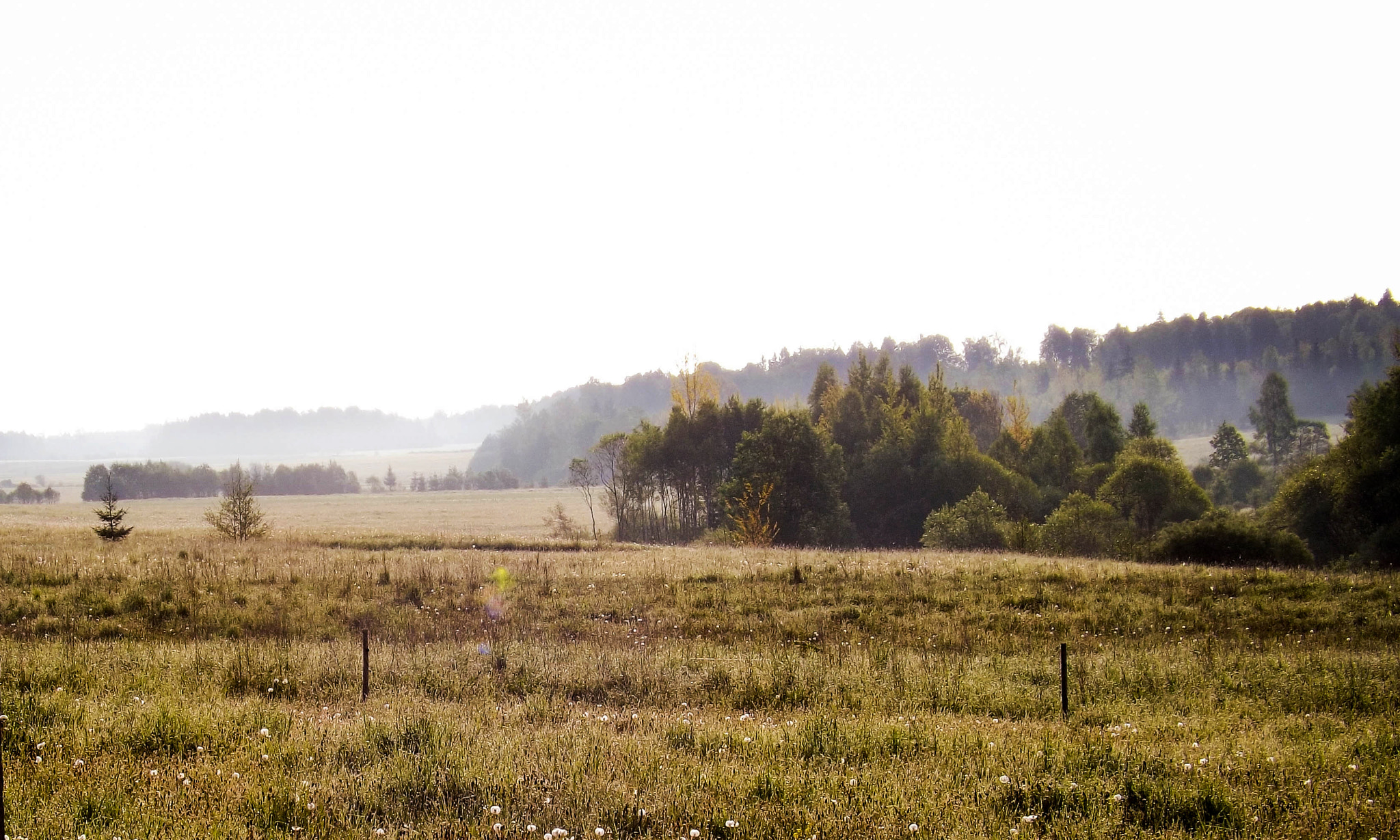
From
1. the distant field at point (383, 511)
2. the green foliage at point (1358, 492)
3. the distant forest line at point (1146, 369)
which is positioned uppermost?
the distant forest line at point (1146, 369)

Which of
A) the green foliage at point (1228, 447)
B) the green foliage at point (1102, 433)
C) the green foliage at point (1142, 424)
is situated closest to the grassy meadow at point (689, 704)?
the green foliage at point (1102, 433)

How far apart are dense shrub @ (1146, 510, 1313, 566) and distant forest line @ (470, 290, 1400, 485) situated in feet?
270

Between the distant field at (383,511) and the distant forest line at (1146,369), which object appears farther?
the distant forest line at (1146,369)

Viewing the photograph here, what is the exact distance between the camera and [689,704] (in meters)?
10.1

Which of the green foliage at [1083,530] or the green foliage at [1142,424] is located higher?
the green foliage at [1142,424]

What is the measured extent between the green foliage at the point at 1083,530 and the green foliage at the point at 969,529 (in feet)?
8.35

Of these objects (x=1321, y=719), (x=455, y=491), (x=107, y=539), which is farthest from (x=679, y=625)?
(x=455, y=491)

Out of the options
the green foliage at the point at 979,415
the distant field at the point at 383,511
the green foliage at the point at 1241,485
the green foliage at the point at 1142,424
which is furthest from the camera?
the green foliage at the point at 979,415

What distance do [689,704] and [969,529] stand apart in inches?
1529

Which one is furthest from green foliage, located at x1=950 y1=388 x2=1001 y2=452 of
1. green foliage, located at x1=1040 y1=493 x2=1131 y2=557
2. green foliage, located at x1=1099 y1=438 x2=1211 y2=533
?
green foliage, located at x1=1040 y1=493 x2=1131 y2=557

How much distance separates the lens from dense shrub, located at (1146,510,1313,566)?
32.2m

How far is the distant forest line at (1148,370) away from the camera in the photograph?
125 meters

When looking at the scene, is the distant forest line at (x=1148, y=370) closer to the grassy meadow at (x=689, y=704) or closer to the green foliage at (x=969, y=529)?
the green foliage at (x=969, y=529)

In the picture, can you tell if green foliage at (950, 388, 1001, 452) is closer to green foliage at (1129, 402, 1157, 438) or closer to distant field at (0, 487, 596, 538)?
green foliage at (1129, 402, 1157, 438)
